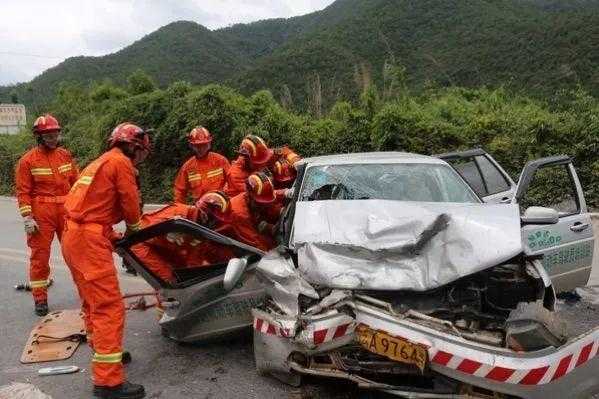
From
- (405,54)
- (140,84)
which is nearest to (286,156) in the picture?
(140,84)

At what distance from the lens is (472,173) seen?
599 cm

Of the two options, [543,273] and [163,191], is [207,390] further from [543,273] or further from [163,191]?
[163,191]

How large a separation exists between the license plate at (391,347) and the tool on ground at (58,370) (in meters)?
2.41

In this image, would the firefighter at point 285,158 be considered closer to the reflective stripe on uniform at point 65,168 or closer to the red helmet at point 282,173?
the red helmet at point 282,173

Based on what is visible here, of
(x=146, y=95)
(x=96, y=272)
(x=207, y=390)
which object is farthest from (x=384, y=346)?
(x=146, y=95)

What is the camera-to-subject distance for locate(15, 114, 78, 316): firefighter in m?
5.68

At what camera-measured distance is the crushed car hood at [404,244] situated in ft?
10.6

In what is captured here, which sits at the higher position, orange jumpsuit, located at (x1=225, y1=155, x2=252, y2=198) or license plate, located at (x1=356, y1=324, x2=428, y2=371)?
orange jumpsuit, located at (x1=225, y1=155, x2=252, y2=198)

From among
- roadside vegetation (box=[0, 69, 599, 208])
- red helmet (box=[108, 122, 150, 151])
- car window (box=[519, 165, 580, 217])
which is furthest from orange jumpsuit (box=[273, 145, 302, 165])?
roadside vegetation (box=[0, 69, 599, 208])

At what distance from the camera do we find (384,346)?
9.64 ft

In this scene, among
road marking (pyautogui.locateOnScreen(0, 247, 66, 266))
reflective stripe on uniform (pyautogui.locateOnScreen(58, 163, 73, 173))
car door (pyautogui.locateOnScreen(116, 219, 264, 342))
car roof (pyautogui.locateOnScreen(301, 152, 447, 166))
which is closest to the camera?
car door (pyautogui.locateOnScreen(116, 219, 264, 342))

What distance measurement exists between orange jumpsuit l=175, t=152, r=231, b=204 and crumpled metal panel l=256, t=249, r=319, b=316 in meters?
2.84

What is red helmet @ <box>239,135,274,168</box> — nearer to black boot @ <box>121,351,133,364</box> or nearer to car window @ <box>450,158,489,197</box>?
car window @ <box>450,158,489,197</box>

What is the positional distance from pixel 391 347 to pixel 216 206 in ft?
6.99
